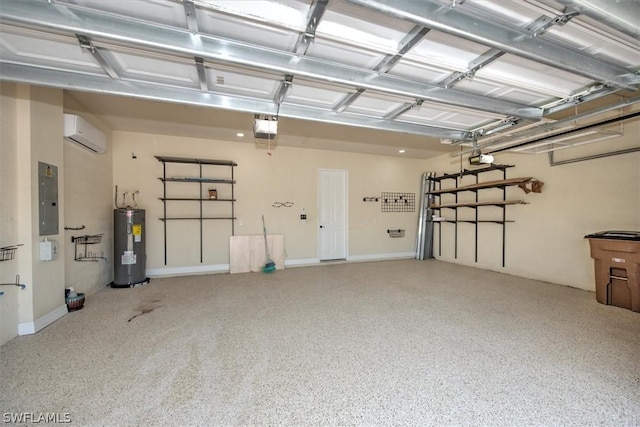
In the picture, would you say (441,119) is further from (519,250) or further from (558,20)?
(519,250)

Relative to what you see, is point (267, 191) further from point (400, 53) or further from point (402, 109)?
point (400, 53)

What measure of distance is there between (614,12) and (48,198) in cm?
487

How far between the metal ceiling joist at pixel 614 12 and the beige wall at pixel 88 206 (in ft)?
16.6

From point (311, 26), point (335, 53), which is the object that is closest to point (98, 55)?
point (311, 26)

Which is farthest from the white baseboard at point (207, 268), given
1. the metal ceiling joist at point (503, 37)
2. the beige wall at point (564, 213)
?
the metal ceiling joist at point (503, 37)

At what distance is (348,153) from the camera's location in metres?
6.52

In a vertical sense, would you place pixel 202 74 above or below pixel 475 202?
above

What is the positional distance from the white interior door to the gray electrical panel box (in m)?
4.51

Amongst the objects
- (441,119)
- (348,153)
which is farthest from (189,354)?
(348,153)

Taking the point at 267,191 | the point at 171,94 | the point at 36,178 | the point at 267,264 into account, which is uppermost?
the point at 171,94

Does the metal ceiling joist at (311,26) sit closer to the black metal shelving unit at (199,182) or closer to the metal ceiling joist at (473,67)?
the metal ceiling joist at (473,67)

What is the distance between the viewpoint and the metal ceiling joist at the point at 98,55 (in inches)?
63.4

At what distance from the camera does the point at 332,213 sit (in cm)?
645

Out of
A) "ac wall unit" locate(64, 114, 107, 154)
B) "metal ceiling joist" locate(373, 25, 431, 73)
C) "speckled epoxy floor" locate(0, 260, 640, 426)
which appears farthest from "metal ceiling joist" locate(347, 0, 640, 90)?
"ac wall unit" locate(64, 114, 107, 154)
